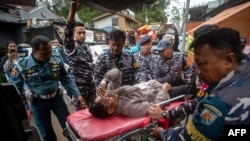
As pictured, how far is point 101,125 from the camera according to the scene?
2.43 meters

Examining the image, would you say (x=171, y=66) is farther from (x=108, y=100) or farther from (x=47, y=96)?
(x=47, y=96)

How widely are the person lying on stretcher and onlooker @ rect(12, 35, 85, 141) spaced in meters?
0.65

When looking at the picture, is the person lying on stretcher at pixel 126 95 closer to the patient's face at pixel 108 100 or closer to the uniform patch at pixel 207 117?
the patient's face at pixel 108 100

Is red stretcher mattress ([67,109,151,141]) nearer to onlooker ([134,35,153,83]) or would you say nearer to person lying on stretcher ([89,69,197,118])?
person lying on stretcher ([89,69,197,118])

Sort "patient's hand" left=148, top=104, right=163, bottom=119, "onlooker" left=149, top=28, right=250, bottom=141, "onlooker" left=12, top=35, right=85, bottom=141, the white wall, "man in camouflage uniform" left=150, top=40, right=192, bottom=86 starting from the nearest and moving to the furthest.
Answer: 1. "onlooker" left=149, top=28, right=250, bottom=141
2. "patient's hand" left=148, top=104, right=163, bottom=119
3. "onlooker" left=12, top=35, right=85, bottom=141
4. "man in camouflage uniform" left=150, top=40, right=192, bottom=86
5. the white wall

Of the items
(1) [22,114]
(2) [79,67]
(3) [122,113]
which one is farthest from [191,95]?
(1) [22,114]

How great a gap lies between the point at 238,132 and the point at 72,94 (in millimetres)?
2479

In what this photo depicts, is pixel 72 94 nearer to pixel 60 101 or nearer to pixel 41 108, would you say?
pixel 60 101

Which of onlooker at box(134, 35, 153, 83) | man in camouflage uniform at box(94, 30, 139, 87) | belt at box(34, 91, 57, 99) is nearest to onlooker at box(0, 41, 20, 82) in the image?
belt at box(34, 91, 57, 99)

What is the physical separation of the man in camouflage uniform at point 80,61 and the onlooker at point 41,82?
255 millimetres

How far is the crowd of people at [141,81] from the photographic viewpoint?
122cm

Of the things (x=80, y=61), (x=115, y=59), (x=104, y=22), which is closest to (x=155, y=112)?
(x=115, y=59)

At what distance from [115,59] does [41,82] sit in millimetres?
1019

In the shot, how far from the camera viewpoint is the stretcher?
228 cm
